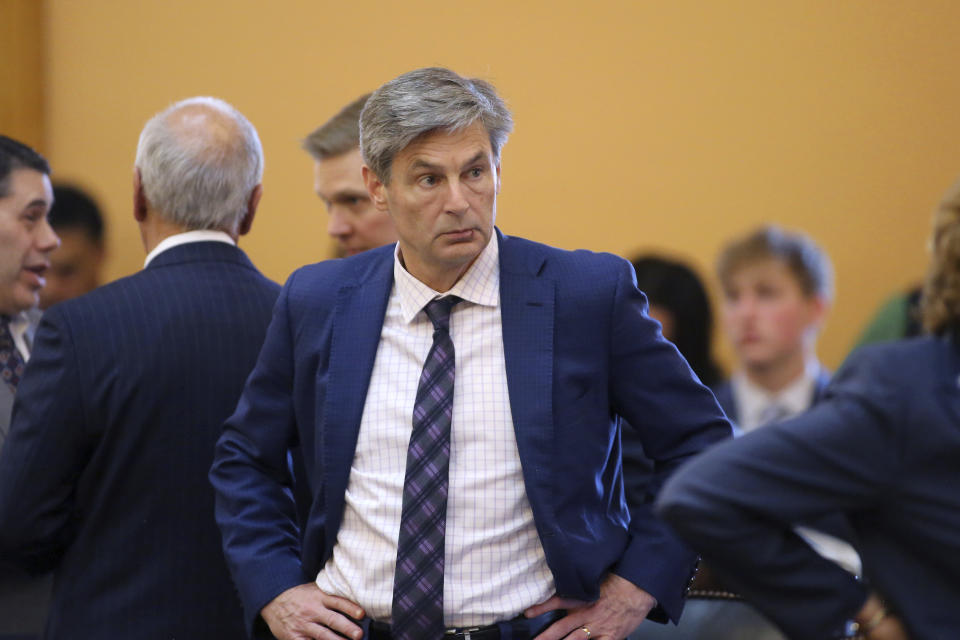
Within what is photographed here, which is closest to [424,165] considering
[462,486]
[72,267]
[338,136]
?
[462,486]

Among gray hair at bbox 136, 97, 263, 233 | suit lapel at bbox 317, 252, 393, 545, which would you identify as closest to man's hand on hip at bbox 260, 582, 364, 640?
suit lapel at bbox 317, 252, 393, 545

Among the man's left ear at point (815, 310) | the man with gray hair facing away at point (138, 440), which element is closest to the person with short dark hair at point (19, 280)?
the man with gray hair facing away at point (138, 440)

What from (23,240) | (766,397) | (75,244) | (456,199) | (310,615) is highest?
(456,199)

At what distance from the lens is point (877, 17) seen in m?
4.62

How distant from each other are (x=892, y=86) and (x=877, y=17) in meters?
0.28

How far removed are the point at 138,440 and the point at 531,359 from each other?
0.76m

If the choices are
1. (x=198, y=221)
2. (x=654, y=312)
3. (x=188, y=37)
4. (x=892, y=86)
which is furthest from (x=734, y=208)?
(x=198, y=221)

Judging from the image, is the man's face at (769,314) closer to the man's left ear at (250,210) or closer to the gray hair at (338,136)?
the gray hair at (338,136)

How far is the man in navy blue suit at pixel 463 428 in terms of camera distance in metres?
1.83

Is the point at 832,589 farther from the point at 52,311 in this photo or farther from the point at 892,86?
the point at 892,86

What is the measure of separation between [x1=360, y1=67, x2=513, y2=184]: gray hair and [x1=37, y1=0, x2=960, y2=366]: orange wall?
2665mm

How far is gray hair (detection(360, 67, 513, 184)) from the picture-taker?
188 cm

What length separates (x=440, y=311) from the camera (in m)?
1.93

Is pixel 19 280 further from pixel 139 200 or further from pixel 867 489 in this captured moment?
pixel 867 489
